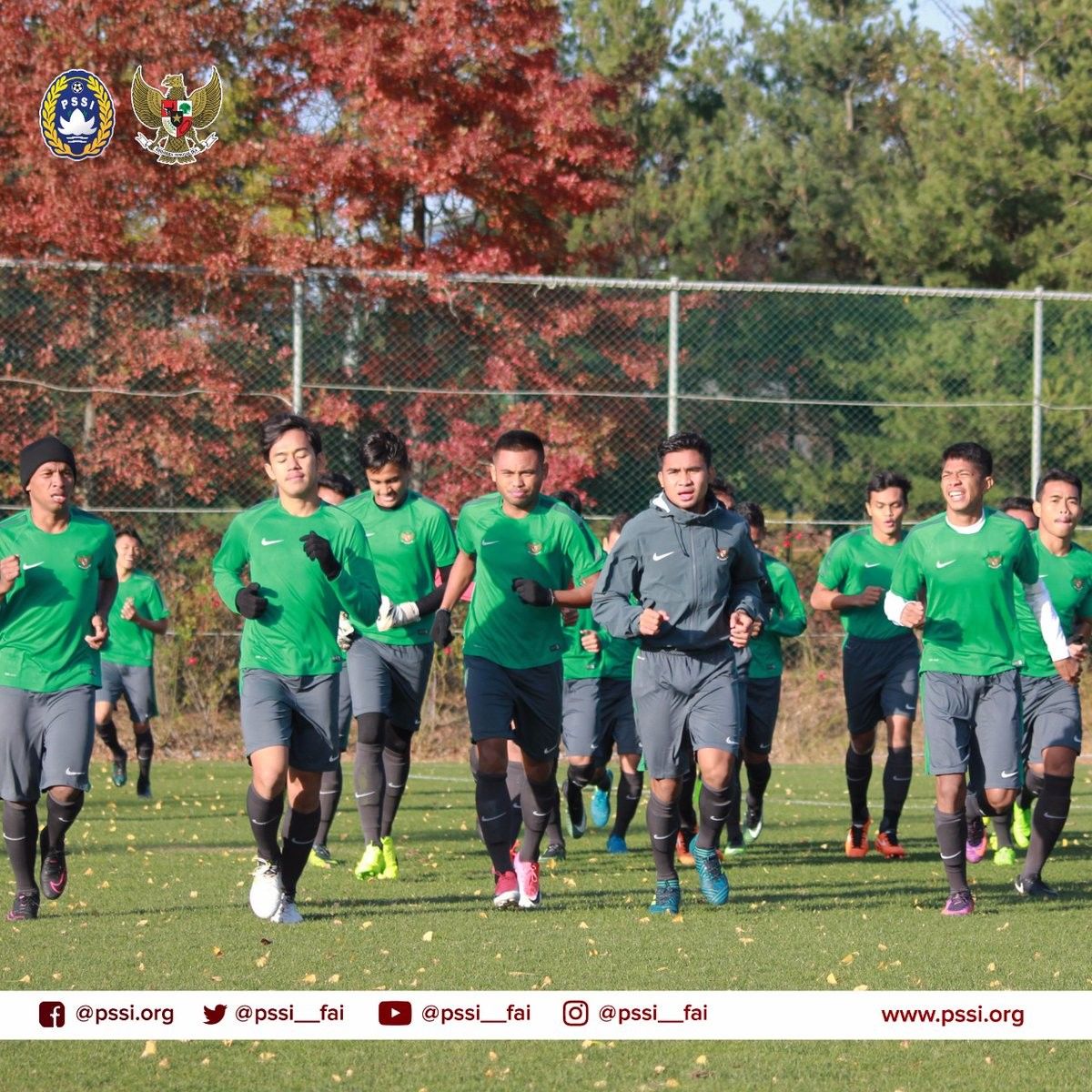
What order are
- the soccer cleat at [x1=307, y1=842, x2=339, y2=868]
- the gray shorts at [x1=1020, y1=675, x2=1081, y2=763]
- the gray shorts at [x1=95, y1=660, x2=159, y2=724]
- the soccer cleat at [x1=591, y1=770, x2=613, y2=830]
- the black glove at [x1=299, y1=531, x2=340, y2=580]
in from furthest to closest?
the gray shorts at [x1=95, y1=660, x2=159, y2=724] → the soccer cleat at [x1=591, y1=770, x2=613, y2=830] → the soccer cleat at [x1=307, y1=842, x2=339, y2=868] → the gray shorts at [x1=1020, y1=675, x2=1081, y2=763] → the black glove at [x1=299, y1=531, x2=340, y2=580]

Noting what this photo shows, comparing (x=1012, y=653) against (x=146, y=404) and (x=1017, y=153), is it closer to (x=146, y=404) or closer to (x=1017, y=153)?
(x=146, y=404)

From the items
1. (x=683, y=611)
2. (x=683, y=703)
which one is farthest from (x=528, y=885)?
(x=683, y=611)

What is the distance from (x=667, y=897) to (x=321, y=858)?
289cm

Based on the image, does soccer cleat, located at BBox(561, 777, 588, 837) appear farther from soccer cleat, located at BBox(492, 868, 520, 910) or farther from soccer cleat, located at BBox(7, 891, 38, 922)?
soccer cleat, located at BBox(7, 891, 38, 922)

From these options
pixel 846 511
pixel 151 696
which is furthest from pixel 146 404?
pixel 846 511

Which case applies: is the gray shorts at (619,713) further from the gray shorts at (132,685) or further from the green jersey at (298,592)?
the gray shorts at (132,685)

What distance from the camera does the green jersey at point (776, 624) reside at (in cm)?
1170

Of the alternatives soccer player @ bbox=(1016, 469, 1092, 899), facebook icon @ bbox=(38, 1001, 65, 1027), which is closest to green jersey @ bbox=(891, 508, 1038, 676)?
soccer player @ bbox=(1016, 469, 1092, 899)

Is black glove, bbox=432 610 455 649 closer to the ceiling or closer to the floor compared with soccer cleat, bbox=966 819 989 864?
closer to the ceiling

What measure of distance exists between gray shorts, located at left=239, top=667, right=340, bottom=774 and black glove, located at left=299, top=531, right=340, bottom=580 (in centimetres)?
52

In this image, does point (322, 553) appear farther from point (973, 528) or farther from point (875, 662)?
point (875, 662)

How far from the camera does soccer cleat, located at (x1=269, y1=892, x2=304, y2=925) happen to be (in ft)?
28.0

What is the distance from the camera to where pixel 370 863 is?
1019cm

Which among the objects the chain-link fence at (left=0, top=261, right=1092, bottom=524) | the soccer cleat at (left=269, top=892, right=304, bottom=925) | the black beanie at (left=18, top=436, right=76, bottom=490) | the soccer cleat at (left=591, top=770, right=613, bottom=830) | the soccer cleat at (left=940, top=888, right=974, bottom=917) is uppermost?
the chain-link fence at (left=0, top=261, right=1092, bottom=524)
